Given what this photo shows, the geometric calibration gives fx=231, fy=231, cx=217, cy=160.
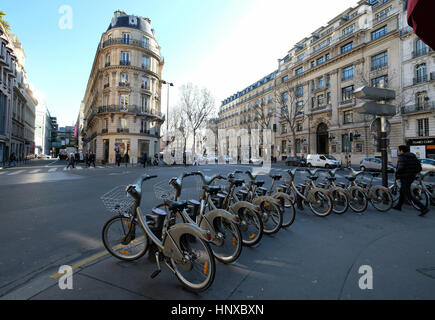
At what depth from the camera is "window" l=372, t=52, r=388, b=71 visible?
3138 centimetres

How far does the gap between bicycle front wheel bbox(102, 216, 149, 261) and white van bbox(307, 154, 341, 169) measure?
27436 mm

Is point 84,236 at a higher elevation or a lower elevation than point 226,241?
lower

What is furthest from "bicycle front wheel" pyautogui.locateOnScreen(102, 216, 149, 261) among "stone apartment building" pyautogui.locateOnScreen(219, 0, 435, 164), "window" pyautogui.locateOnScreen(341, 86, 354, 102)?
"window" pyautogui.locateOnScreen(341, 86, 354, 102)

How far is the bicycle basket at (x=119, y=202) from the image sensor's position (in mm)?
3090

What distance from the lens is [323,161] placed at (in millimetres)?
27844

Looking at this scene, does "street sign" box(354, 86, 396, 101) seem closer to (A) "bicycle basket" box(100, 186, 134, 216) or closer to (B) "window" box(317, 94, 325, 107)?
(A) "bicycle basket" box(100, 186, 134, 216)

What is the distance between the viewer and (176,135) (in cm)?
5300

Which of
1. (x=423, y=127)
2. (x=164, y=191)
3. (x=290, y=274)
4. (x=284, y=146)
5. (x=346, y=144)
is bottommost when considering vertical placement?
(x=290, y=274)

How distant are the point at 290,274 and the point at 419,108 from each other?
34863mm

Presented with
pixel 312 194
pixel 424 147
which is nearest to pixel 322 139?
pixel 424 147

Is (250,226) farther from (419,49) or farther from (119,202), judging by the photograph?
(419,49)

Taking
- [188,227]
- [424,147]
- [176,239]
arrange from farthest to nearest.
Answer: [424,147]
[176,239]
[188,227]

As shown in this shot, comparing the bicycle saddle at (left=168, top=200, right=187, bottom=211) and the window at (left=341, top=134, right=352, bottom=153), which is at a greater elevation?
the window at (left=341, top=134, right=352, bottom=153)

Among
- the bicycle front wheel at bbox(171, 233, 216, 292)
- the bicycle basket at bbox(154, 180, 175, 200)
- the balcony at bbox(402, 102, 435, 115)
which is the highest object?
the balcony at bbox(402, 102, 435, 115)
